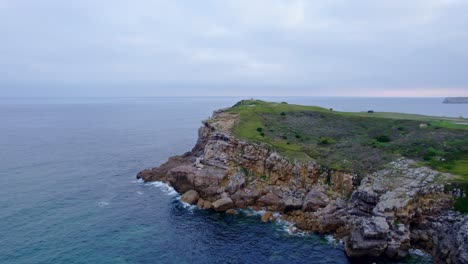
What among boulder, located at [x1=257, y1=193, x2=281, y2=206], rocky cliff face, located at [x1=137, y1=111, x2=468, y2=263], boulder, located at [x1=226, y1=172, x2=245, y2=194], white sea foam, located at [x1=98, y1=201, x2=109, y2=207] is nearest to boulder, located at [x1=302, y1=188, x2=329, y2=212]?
rocky cliff face, located at [x1=137, y1=111, x2=468, y2=263]

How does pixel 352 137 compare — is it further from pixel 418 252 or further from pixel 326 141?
pixel 418 252

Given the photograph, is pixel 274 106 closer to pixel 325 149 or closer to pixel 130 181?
pixel 325 149

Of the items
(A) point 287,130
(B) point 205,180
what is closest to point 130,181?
(B) point 205,180

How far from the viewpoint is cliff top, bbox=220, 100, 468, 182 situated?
62.1 meters

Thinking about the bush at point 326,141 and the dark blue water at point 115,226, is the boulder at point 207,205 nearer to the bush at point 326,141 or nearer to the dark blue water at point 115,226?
the dark blue water at point 115,226

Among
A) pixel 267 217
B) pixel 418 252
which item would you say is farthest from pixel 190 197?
pixel 418 252

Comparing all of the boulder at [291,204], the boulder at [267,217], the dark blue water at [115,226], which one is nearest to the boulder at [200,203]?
the dark blue water at [115,226]

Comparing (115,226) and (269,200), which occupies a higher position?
(269,200)

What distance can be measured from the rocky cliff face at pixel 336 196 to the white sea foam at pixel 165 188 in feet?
4.30

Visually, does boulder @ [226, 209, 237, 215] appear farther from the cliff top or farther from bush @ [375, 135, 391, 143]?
bush @ [375, 135, 391, 143]

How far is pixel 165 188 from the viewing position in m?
73.3

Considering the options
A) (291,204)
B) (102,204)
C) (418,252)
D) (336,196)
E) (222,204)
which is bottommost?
(102,204)

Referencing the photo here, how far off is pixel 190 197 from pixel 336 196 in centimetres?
2740

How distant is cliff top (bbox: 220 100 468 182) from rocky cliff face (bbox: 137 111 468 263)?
124 inches
